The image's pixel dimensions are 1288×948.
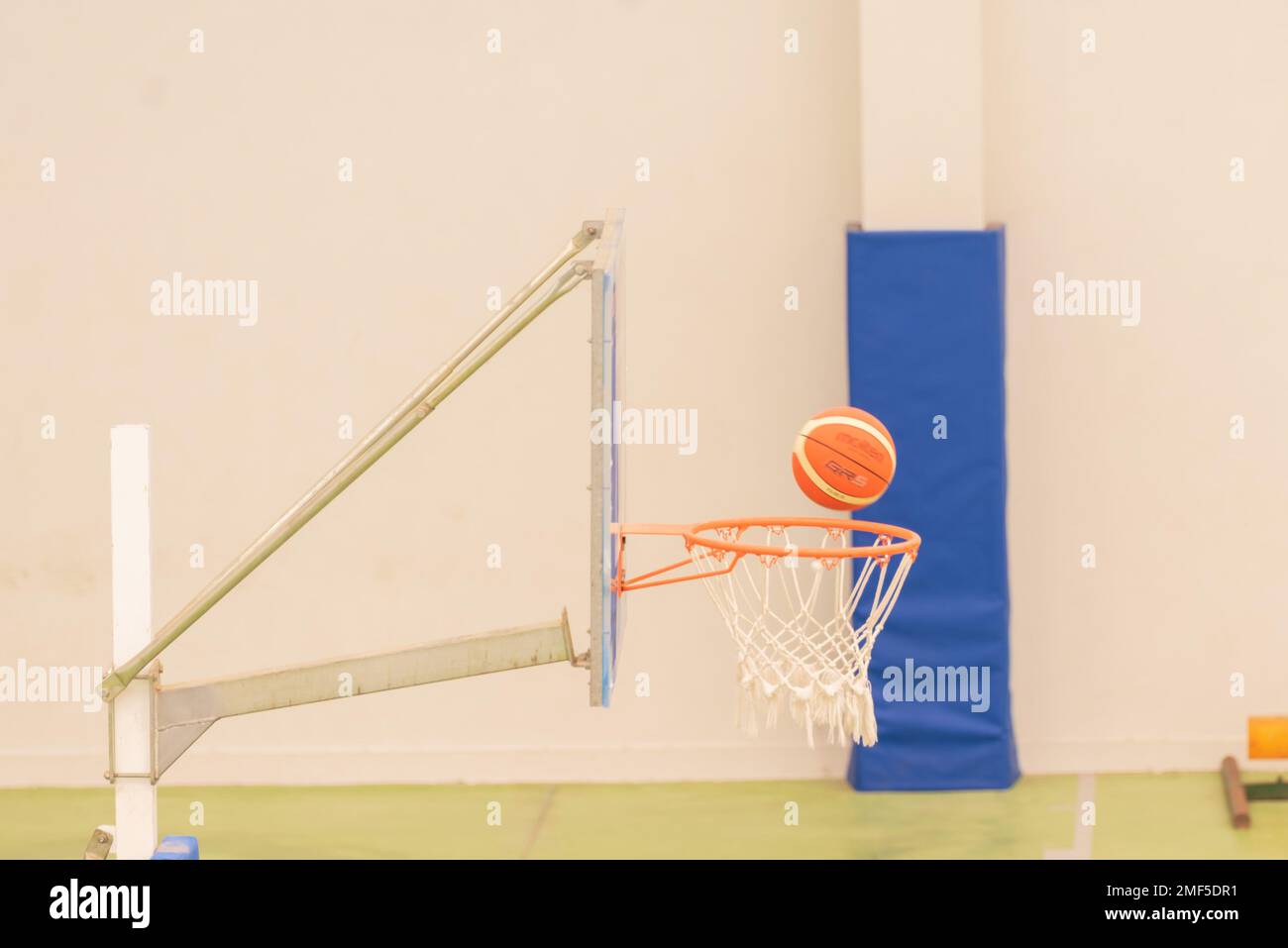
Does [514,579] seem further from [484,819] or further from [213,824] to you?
[213,824]

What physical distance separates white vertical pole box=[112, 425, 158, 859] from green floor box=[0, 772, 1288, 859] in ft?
6.15

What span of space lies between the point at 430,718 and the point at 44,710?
1802 mm

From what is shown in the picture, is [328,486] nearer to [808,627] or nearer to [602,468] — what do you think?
[602,468]

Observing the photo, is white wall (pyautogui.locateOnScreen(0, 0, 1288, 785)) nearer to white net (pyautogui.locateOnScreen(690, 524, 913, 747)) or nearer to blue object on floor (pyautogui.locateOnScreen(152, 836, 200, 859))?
white net (pyautogui.locateOnScreen(690, 524, 913, 747))

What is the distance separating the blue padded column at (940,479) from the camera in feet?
25.8

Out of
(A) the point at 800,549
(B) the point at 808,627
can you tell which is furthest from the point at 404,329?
(A) the point at 800,549

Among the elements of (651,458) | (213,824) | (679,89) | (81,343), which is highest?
(679,89)

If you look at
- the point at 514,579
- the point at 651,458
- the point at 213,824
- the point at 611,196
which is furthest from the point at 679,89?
the point at 213,824

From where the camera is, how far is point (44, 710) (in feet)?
27.6

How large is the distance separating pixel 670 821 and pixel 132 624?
298 cm

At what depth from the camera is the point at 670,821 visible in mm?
7730

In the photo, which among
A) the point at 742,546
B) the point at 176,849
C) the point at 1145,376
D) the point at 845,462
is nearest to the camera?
the point at 176,849

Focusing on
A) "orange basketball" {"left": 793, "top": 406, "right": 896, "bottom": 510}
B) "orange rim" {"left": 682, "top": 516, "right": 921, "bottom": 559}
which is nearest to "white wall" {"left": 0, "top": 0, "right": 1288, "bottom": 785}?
"orange rim" {"left": 682, "top": 516, "right": 921, "bottom": 559}

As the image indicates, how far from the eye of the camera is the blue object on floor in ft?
18.4
